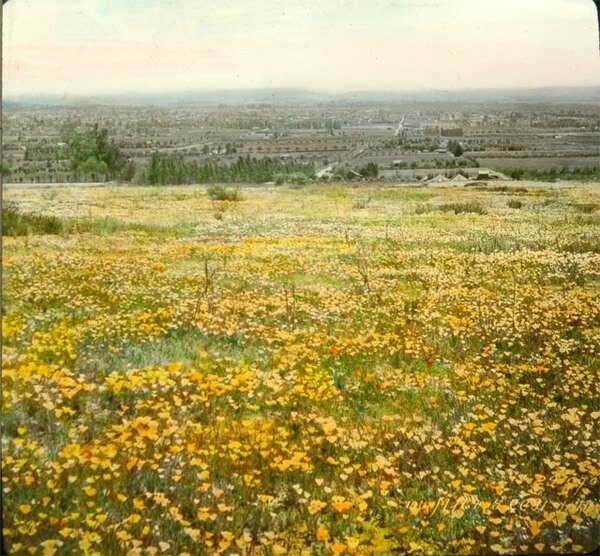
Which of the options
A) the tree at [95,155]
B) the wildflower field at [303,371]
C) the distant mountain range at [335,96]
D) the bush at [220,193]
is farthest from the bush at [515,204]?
the tree at [95,155]

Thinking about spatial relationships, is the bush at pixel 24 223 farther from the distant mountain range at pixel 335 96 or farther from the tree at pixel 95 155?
the distant mountain range at pixel 335 96

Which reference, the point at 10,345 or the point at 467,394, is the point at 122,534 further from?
the point at 467,394

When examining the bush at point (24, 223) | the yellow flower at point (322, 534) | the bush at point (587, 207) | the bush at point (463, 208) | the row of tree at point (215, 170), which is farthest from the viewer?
the bush at point (463, 208)

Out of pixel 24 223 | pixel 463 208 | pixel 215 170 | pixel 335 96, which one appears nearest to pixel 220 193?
pixel 215 170

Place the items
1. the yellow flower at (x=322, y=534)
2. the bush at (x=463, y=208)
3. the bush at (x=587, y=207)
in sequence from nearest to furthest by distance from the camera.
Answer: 1. the yellow flower at (x=322, y=534)
2. the bush at (x=587, y=207)
3. the bush at (x=463, y=208)

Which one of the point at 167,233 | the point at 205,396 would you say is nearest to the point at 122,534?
the point at 205,396

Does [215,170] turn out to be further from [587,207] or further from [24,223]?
[587,207]
